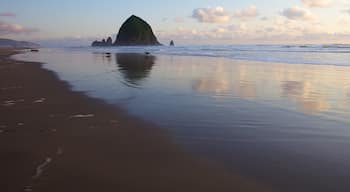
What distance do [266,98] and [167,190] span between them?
20.0 ft

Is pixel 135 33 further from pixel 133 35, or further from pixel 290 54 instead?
pixel 290 54

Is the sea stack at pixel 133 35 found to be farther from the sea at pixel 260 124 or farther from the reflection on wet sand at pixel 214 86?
the sea at pixel 260 124

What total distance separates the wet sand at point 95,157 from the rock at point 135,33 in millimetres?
147090

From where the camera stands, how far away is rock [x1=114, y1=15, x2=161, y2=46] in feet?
500

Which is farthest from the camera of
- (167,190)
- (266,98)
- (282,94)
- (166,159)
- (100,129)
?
(282,94)

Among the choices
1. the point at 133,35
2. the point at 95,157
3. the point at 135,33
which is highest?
the point at 135,33

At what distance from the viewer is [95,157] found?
445 cm

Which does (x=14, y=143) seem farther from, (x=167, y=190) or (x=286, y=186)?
(x=286, y=186)

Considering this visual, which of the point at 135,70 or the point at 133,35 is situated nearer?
the point at 135,70

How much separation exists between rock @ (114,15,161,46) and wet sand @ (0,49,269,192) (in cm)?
14709

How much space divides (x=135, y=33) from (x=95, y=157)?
499ft

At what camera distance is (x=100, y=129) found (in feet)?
19.2

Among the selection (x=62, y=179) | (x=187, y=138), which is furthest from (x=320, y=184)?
(x=62, y=179)

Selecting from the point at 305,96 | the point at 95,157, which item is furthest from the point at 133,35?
the point at 95,157
